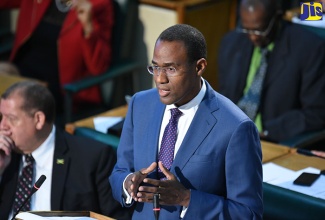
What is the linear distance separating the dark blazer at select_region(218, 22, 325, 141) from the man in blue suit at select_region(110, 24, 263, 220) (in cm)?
173

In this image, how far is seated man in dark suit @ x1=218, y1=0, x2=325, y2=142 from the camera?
4.46 m

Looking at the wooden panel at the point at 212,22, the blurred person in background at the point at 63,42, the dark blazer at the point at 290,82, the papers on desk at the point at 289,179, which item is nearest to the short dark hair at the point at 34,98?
the papers on desk at the point at 289,179

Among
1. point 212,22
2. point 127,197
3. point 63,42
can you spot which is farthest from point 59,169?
point 212,22

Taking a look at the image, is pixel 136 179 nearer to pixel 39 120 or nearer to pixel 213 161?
pixel 213 161

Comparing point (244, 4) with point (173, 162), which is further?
point (244, 4)

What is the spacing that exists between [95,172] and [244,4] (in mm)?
1608

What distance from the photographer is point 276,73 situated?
4.61 metres

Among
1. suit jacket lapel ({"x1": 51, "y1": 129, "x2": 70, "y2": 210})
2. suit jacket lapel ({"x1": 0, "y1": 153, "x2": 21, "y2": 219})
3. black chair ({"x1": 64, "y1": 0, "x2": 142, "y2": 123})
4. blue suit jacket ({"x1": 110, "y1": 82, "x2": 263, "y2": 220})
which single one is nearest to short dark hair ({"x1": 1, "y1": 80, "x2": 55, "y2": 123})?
suit jacket lapel ({"x1": 51, "y1": 129, "x2": 70, "y2": 210})

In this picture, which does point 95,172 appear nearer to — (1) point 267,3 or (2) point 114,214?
(2) point 114,214

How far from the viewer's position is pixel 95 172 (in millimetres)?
3498

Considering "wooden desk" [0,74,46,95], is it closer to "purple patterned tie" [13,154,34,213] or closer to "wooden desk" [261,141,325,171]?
"purple patterned tie" [13,154,34,213]

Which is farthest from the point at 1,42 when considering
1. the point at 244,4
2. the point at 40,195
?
the point at 40,195

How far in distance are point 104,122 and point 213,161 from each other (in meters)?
1.59

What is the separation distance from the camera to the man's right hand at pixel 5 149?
342 centimetres
